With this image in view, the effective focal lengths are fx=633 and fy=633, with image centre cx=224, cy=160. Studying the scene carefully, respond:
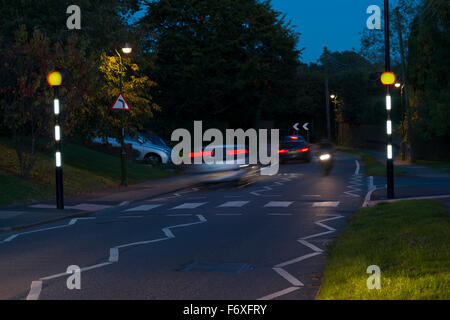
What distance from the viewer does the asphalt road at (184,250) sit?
8.07m

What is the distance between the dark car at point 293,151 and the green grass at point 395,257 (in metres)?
24.3

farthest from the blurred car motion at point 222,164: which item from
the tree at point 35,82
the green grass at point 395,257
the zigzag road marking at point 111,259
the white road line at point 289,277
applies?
the white road line at point 289,277

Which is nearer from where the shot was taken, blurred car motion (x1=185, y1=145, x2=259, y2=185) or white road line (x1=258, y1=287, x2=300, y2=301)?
white road line (x1=258, y1=287, x2=300, y2=301)

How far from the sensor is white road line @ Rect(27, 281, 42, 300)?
25.2 feet

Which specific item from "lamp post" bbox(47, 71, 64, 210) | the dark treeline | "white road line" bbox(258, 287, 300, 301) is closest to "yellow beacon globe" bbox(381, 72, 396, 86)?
the dark treeline

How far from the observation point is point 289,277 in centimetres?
870

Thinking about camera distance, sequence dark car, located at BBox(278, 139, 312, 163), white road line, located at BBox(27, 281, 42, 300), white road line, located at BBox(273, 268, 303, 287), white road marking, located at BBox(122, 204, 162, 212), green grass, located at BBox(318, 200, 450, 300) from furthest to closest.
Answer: dark car, located at BBox(278, 139, 312, 163) < white road marking, located at BBox(122, 204, 162, 212) < white road line, located at BBox(273, 268, 303, 287) < white road line, located at BBox(27, 281, 42, 300) < green grass, located at BBox(318, 200, 450, 300)

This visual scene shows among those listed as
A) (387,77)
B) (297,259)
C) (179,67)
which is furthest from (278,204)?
(179,67)

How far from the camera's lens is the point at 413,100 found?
1601 inches

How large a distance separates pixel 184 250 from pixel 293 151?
2774 cm

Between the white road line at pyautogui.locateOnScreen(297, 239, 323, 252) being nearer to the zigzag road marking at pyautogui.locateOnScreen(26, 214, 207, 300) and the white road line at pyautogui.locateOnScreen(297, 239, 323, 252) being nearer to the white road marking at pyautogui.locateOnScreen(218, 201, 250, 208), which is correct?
the zigzag road marking at pyautogui.locateOnScreen(26, 214, 207, 300)

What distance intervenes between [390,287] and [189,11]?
4220cm

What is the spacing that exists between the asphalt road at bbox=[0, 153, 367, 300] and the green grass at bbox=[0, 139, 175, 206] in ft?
12.5

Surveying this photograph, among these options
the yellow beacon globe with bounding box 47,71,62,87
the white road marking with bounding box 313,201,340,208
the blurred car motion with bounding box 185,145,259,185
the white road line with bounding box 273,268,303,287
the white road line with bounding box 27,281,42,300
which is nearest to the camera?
the white road line with bounding box 27,281,42,300
